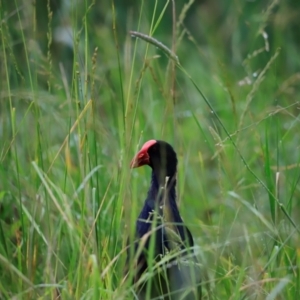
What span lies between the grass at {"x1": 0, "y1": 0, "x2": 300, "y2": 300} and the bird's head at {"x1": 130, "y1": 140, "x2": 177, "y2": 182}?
0.14 feet

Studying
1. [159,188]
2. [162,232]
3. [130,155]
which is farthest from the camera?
[130,155]

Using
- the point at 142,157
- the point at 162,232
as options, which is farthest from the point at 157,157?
the point at 162,232

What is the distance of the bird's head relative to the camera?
8.66 feet

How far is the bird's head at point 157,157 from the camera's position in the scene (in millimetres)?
2639

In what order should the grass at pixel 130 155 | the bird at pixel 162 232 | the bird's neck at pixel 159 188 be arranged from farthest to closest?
the bird's neck at pixel 159 188 → the bird at pixel 162 232 → the grass at pixel 130 155

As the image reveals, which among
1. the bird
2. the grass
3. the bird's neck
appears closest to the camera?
the grass

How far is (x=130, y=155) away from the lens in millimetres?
2752

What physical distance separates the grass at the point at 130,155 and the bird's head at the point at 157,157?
A: 0.04m

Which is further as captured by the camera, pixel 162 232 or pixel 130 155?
pixel 130 155

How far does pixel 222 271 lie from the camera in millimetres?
2451

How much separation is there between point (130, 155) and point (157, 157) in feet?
0.40

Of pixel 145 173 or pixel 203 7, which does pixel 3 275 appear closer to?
pixel 145 173

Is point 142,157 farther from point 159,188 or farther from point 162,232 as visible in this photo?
point 162,232

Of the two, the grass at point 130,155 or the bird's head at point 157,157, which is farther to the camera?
the bird's head at point 157,157
